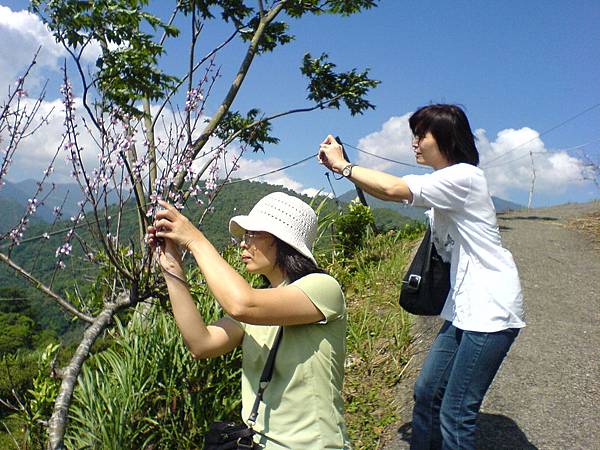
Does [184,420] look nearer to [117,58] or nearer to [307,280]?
[307,280]

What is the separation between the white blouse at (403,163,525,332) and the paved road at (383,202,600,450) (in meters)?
1.60

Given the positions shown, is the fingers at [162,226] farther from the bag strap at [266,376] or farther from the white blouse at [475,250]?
the white blouse at [475,250]

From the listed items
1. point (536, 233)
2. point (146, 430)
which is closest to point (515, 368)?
point (146, 430)

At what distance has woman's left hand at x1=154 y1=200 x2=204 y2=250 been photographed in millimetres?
1549

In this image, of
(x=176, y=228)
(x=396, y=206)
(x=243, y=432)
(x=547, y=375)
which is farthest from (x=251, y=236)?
(x=547, y=375)

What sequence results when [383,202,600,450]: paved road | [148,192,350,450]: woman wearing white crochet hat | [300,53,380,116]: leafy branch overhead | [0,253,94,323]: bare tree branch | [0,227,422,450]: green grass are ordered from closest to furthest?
[148,192,350,450]: woman wearing white crochet hat
[0,253,94,323]: bare tree branch
[0,227,422,450]: green grass
[383,202,600,450]: paved road
[300,53,380,116]: leafy branch overhead

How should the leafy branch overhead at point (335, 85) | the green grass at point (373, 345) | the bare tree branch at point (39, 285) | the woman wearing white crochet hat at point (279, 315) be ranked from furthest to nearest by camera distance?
the leafy branch overhead at point (335, 85) < the green grass at point (373, 345) < the bare tree branch at point (39, 285) < the woman wearing white crochet hat at point (279, 315)

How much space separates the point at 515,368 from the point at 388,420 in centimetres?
113

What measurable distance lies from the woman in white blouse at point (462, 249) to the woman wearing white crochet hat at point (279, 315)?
1.37ft

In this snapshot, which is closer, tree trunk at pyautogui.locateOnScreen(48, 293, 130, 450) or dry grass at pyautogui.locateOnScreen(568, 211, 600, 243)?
tree trunk at pyautogui.locateOnScreen(48, 293, 130, 450)

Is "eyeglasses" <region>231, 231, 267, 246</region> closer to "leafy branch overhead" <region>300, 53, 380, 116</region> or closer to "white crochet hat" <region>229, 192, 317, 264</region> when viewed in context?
"white crochet hat" <region>229, 192, 317, 264</region>

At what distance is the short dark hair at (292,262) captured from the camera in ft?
5.62

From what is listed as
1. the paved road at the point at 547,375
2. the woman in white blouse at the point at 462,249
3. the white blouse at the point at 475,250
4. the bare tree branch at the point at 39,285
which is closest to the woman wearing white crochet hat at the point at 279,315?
the woman in white blouse at the point at 462,249

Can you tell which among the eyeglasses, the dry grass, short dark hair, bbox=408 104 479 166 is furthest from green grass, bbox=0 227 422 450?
the dry grass
